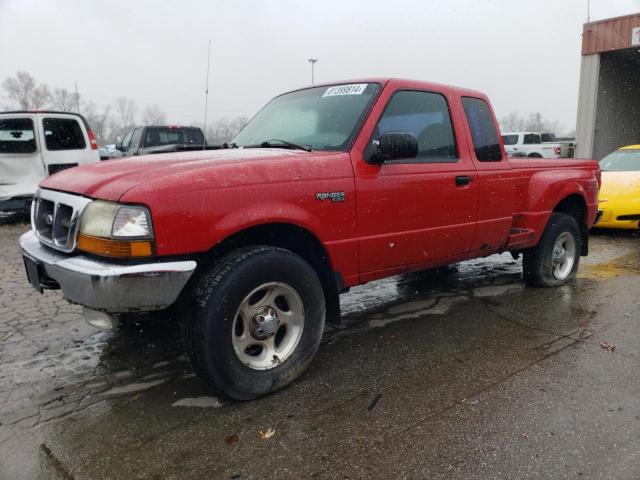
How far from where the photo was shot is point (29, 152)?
356 inches

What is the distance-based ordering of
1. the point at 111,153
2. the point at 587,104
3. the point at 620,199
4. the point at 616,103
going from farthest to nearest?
the point at 616,103, the point at 111,153, the point at 587,104, the point at 620,199

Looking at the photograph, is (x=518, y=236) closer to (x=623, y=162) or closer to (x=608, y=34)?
(x=623, y=162)

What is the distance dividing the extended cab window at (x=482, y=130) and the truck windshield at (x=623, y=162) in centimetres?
579

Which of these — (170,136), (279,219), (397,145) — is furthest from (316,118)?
(170,136)

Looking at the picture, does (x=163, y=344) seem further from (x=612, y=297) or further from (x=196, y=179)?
(x=612, y=297)

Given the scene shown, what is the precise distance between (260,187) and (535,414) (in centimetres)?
194

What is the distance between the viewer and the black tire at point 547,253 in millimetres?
4969

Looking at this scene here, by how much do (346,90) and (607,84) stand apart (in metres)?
18.0

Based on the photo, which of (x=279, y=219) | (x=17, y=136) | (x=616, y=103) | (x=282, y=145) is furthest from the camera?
(x=616, y=103)

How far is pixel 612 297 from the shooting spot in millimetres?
4867

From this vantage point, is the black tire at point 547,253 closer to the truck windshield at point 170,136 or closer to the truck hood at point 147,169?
the truck hood at point 147,169

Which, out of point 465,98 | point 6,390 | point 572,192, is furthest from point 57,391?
point 572,192

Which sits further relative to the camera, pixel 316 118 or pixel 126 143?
pixel 126 143

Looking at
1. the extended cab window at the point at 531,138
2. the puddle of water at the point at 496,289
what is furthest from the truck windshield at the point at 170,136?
the extended cab window at the point at 531,138
